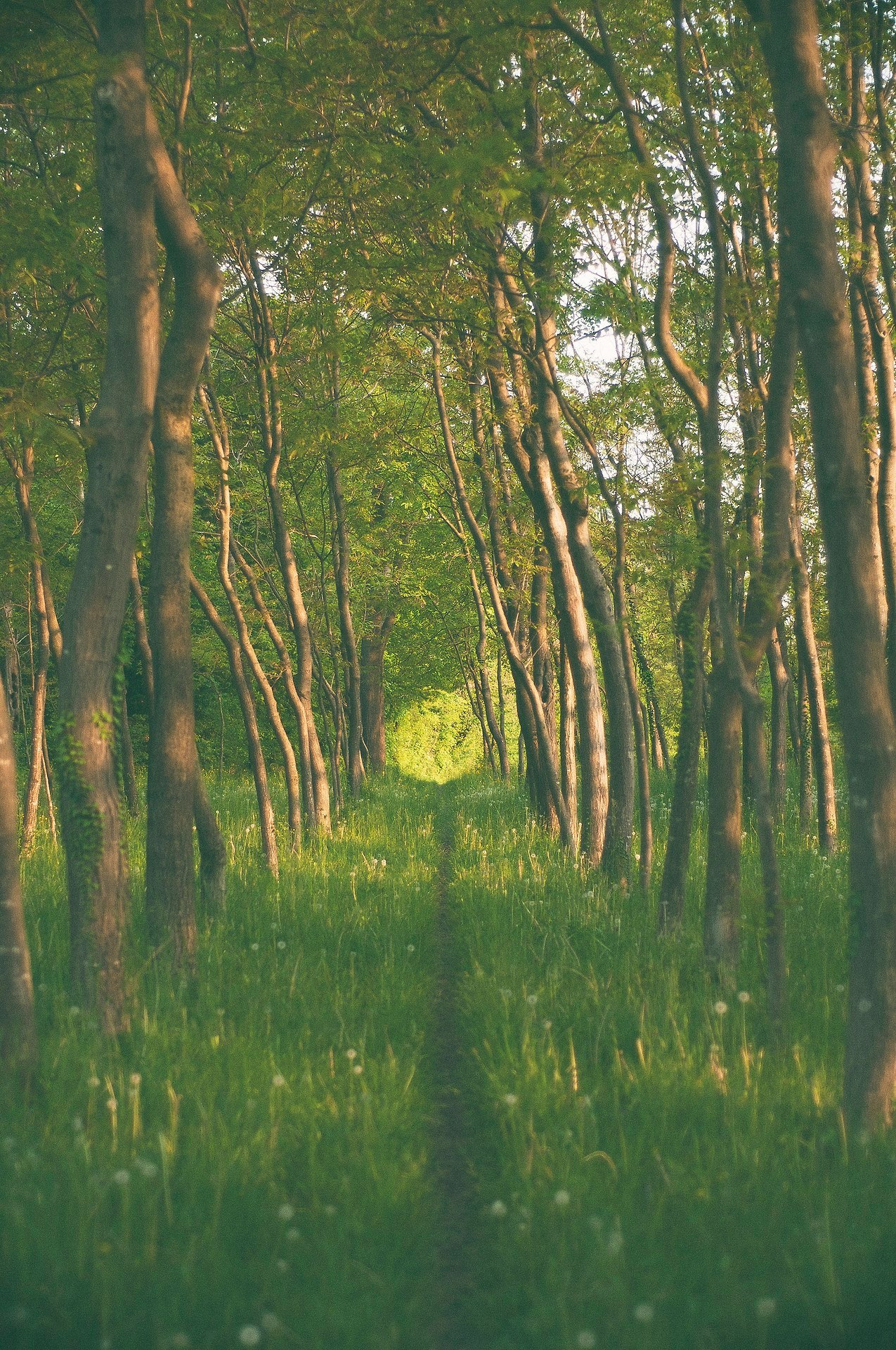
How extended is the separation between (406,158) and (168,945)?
6.18 m

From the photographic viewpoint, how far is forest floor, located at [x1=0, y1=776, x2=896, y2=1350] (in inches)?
113

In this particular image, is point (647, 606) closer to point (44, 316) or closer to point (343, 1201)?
point (44, 316)

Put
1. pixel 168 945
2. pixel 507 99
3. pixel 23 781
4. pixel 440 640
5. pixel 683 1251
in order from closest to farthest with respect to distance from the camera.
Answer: pixel 683 1251 < pixel 168 945 < pixel 507 99 < pixel 23 781 < pixel 440 640

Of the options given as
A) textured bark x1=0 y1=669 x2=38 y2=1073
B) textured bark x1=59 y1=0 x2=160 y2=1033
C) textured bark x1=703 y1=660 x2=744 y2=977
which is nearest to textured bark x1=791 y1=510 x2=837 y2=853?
textured bark x1=703 y1=660 x2=744 y2=977

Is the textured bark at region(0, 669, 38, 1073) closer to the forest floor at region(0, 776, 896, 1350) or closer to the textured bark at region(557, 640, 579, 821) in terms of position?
the forest floor at region(0, 776, 896, 1350)

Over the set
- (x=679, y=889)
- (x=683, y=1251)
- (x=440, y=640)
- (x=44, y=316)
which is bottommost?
(x=683, y=1251)

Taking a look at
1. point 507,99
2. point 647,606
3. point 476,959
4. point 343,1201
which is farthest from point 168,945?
point 647,606

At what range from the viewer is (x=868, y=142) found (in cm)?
773

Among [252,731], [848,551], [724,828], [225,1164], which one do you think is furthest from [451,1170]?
[252,731]

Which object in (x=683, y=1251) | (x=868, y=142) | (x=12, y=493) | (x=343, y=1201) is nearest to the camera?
(x=683, y=1251)

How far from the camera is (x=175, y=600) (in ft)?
21.5

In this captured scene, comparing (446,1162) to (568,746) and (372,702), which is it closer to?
(568,746)

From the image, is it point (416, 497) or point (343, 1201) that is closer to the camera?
point (343, 1201)

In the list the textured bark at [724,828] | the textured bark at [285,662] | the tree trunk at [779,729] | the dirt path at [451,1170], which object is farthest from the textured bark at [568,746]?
the dirt path at [451,1170]
